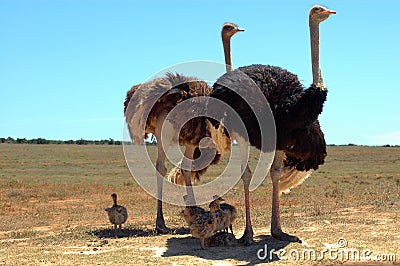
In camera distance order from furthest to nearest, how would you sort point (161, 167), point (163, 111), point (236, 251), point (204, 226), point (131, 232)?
point (161, 167) → point (163, 111) → point (131, 232) → point (204, 226) → point (236, 251)

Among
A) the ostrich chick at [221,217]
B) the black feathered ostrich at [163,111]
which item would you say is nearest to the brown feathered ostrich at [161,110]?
the black feathered ostrich at [163,111]

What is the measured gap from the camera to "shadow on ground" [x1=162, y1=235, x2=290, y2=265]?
7.72 m

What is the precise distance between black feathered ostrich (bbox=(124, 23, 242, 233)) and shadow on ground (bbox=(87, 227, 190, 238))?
0.65ft

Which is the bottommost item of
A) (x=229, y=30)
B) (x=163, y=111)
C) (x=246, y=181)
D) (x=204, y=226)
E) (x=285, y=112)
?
(x=204, y=226)

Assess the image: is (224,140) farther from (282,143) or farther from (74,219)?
(74,219)

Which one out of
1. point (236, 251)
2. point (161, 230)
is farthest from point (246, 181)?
point (161, 230)

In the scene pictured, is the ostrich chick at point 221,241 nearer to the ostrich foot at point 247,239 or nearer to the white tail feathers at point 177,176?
the ostrich foot at point 247,239

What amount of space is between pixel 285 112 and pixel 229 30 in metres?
2.77

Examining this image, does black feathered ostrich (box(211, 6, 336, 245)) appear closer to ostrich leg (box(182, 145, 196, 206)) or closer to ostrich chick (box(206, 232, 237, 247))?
ostrich chick (box(206, 232, 237, 247))

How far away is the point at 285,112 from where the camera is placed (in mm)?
8422

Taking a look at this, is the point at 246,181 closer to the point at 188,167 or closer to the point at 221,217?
the point at 221,217

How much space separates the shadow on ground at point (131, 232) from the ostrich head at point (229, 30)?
11.9 feet

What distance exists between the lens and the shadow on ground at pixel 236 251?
25.3ft

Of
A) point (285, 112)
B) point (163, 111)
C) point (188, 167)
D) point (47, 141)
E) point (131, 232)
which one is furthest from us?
point (47, 141)
